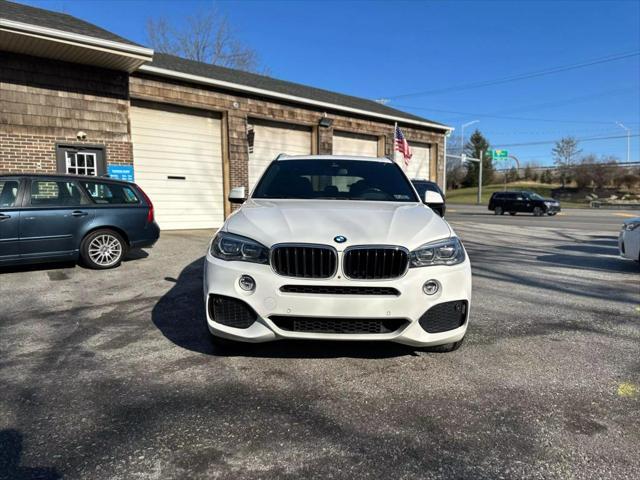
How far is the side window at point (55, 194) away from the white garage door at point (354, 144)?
12024 millimetres

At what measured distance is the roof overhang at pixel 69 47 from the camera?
30.7 feet

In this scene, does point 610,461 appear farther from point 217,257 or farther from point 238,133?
point 238,133

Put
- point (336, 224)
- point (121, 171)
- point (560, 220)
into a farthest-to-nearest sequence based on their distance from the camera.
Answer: point (560, 220) < point (121, 171) < point (336, 224)

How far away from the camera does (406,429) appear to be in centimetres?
257

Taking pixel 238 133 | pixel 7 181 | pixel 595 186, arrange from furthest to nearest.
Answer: pixel 595 186 < pixel 238 133 < pixel 7 181

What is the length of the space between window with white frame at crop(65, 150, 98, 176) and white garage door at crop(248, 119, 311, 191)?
16.3ft

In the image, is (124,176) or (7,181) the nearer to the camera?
(7,181)

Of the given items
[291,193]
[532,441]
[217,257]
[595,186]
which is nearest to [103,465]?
[217,257]

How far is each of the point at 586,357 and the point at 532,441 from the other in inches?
63.4

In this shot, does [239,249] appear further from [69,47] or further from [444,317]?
[69,47]

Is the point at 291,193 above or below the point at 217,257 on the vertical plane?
above

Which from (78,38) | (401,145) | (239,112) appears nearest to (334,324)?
(78,38)

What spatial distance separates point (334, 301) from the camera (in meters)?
3.02

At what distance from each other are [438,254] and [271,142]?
13652 millimetres
